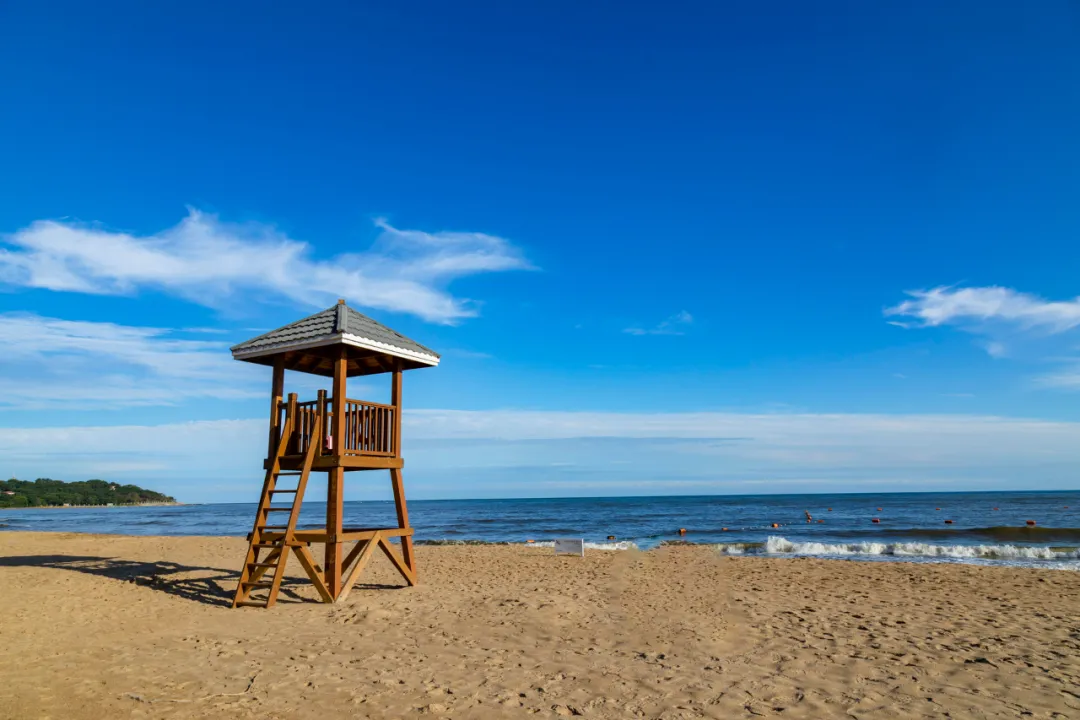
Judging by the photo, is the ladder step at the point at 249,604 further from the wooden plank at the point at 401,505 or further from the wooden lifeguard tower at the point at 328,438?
the wooden plank at the point at 401,505

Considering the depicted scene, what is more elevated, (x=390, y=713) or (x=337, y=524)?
(x=337, y=524)

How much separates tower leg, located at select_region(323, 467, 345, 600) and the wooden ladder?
0.26 metres

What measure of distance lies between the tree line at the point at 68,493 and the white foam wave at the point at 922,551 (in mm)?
113300

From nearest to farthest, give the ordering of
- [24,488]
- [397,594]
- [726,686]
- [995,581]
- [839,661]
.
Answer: [726,686], [839,661], [397,594], [995,581], [24,488]

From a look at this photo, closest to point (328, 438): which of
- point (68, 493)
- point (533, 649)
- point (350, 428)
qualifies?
point (350, 428)

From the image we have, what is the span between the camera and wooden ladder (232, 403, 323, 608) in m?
9.08

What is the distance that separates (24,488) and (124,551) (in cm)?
12939

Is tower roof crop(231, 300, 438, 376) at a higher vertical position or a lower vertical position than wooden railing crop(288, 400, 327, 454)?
higher

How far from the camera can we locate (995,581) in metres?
13.1

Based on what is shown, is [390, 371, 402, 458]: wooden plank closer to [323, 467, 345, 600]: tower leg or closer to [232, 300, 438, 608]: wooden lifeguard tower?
[232, 300, 438, 608]: wooden lifeguard tower

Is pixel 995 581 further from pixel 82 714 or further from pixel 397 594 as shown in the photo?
pixel 82 714

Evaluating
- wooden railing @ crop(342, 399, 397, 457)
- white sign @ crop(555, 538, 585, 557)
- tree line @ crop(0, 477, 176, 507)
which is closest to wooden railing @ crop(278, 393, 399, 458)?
wooden railing @ crop(342, 399, 397, 457)

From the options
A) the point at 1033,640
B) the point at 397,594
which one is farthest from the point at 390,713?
the point at 1033,640

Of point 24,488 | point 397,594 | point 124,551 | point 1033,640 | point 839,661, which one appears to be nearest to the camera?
point 839,661
